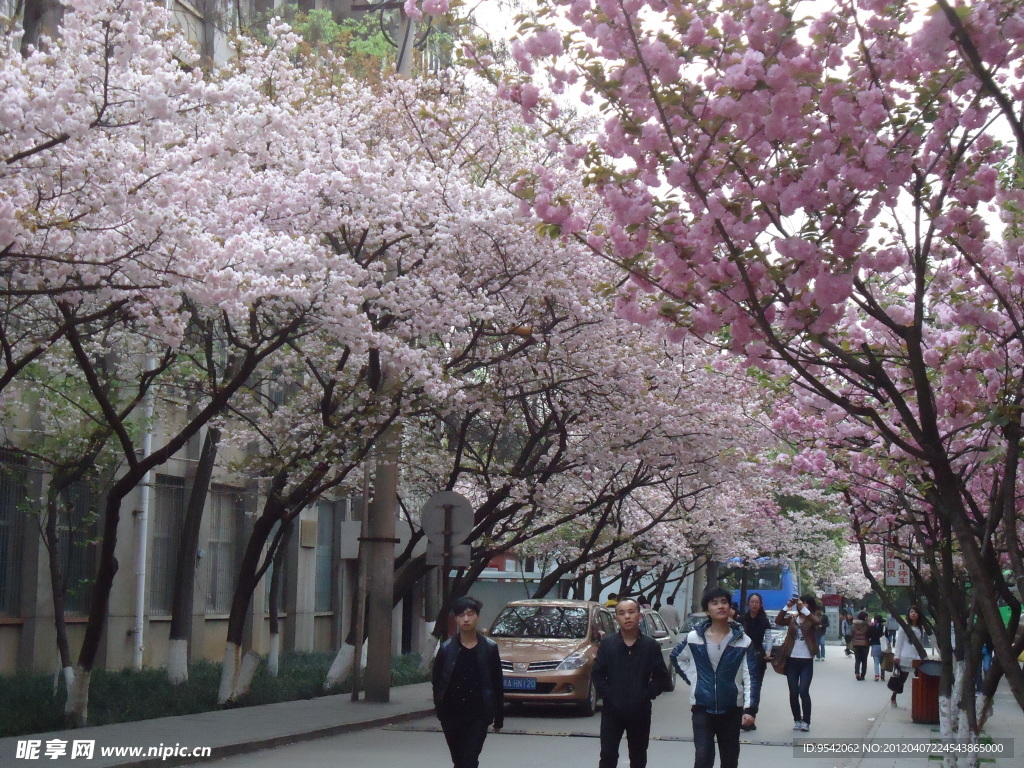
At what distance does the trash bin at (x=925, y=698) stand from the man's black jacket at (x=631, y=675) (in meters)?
10.2

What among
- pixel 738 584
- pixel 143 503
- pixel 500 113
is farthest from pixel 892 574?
pixel 738 584

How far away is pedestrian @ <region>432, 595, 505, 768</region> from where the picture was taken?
8562mm

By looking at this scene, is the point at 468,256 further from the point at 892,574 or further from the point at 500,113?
the point at 892,574

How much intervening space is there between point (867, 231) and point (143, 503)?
17693 millimetres

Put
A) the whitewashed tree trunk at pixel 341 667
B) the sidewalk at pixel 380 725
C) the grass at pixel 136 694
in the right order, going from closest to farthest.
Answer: the sidewalk at pixel 380 725 → the grass at pixel 136 694 → the whitewashed tree trunk at pixel 341 667

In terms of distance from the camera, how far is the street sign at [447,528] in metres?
16.7

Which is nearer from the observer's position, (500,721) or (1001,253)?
(500,721)

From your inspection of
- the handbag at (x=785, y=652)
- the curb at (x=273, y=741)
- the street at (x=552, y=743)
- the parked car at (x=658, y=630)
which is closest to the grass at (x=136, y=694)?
the curb at (x=273, y=741)

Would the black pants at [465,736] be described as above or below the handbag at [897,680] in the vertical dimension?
above

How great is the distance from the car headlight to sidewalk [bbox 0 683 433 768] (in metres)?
2.06

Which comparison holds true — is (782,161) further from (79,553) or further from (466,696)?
(79,553)

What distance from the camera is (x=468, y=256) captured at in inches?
664

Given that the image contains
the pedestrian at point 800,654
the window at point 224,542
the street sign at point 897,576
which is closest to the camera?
the pedestrian at point 800,654

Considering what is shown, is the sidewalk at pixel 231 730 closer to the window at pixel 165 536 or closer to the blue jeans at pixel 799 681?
the blue jeans at pixel 799 681
